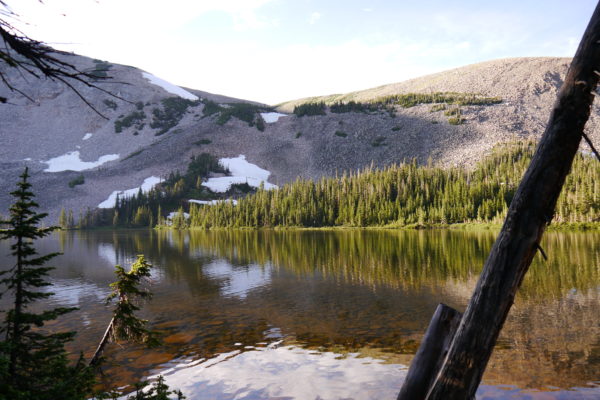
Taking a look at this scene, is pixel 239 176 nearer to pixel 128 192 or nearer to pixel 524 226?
pixel 128 192

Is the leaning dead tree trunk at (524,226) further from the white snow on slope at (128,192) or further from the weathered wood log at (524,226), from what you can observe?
the white snow on slope at (128,192)

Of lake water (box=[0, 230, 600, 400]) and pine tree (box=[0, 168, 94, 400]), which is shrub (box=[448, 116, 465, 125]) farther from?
pine tree (box=[0, 168, 94, 400])

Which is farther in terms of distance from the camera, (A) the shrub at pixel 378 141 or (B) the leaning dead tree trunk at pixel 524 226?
(A) the shrub at pixel 378 141

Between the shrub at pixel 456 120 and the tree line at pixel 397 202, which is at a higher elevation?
the shrub at pixel 456 120

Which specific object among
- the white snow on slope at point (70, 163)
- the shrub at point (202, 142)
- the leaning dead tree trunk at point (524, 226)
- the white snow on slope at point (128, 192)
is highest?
the shrub at point (202, 142)

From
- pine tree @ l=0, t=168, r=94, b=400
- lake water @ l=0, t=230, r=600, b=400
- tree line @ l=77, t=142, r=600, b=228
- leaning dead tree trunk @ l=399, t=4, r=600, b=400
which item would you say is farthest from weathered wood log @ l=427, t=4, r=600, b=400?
tree line @ l=77, t=142, r=600, b=228

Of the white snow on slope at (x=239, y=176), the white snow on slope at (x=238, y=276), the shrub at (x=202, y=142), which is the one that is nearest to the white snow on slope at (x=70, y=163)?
the shrub at (x=202, y=142)

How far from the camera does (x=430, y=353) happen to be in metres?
4.91

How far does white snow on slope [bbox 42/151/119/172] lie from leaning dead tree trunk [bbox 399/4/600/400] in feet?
697

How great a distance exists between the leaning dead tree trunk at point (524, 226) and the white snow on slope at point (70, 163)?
212410 millimetres

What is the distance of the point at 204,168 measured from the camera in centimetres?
17562

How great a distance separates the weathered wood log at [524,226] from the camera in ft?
12.1

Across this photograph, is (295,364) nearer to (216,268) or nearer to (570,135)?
(570,135)

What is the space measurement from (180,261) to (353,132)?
6279 inches
